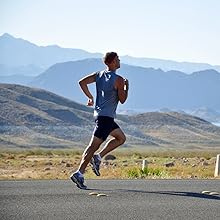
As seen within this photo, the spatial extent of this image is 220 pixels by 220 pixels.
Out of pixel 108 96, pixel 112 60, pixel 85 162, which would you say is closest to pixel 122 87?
pixel 108 96

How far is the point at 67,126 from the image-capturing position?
126875mm

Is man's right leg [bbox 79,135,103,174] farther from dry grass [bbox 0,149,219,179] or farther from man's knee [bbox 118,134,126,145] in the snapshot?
dry grass [bbox 0,149,219,179]

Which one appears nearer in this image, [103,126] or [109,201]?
[109,201]

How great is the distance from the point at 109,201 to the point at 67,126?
119 metres

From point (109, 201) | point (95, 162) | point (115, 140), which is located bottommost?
point (109, 201)

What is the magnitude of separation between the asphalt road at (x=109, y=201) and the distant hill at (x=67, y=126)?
85.2m

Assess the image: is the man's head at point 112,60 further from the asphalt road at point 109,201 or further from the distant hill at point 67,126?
the distant hill at point 67,126

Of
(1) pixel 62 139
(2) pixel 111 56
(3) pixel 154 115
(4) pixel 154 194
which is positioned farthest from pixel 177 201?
(3) pixel 154 115

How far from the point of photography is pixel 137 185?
1054cm

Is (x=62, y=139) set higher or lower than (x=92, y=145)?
lower

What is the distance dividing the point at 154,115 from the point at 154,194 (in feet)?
456

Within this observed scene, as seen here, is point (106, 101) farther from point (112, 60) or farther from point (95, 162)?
point (95, 162)

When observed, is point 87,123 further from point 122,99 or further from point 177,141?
point 122,99

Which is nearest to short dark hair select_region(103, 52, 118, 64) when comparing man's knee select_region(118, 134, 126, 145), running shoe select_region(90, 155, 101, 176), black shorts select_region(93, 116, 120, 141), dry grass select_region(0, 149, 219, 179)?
black shorts select_region(93, 116, 120, 141)
